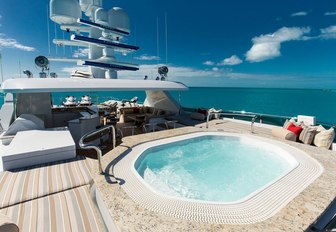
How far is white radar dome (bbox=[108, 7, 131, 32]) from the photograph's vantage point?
10.1 m

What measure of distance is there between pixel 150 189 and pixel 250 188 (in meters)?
1.99

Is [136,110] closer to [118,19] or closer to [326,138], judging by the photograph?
[118,19]

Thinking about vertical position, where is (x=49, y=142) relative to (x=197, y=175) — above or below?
above

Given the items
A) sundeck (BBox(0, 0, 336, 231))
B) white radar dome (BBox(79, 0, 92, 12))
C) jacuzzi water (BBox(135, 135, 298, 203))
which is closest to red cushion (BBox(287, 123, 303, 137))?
sundeck (BBox(0, 0, 336, 231))

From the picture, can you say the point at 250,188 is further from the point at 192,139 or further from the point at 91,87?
the point at 91,87

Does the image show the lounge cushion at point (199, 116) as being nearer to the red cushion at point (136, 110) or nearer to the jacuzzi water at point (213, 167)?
the jacuzzi water at point (213, 167)

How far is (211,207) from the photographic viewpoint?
2.20m

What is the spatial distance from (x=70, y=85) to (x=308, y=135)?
6.57 meters

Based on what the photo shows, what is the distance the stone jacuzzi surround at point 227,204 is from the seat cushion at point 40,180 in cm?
65

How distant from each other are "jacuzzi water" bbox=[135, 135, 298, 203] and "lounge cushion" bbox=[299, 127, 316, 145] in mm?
1006

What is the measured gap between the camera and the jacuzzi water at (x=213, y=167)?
3389 millimetres

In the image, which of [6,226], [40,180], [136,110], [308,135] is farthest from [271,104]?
[6,226]

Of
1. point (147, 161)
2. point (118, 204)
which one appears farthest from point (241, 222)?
point (147, 161)

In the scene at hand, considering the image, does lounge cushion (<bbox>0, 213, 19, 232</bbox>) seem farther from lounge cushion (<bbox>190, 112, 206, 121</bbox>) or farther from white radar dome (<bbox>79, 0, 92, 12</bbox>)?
white radar dome (<bbox>79, 0, 92, 12</bbox>)
